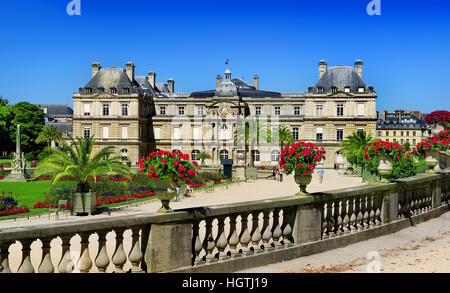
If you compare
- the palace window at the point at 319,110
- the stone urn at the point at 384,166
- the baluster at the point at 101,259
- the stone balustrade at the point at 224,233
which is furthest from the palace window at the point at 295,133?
the baluster at the point at 101,259

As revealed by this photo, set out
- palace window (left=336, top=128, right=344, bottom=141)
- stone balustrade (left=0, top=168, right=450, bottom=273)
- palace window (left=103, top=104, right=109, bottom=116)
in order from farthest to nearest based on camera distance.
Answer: palace window (left=103, top=104, right=109, bottom=116)
palace window (left=336, top=128, right=344, bottom=141)
stone balustrade (left=0, top=168, right=450, bottom=273)

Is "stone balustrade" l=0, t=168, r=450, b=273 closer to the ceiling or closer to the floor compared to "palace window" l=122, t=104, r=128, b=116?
closer to the floor

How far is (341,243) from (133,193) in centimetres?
2031

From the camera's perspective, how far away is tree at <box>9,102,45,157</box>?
63.8 metres

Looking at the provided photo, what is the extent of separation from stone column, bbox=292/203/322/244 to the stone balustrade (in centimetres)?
2

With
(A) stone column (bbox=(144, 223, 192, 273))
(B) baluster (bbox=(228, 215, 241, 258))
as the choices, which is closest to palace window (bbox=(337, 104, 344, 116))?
(B) baluster (bbox=(228, 215, 241, 258))

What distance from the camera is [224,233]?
23.8 ft

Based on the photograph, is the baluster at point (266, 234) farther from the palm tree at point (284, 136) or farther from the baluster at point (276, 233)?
the palm tree at point (284, 136)

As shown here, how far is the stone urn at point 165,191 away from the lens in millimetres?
6812

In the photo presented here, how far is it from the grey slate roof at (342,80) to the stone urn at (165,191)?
5949cm

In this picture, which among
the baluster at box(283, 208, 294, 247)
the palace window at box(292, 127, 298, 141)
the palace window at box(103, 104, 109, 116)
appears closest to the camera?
the baluster at box(283, 208, 294, 247)

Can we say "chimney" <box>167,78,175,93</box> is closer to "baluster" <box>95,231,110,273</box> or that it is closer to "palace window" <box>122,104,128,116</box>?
"palace window" <box>122,104,128,116</box>

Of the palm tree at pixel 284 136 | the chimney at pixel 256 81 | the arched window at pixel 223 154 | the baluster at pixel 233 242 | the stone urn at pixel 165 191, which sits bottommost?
the arched window at pixel 223 154

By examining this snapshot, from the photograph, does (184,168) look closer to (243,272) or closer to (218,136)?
(243,272)
